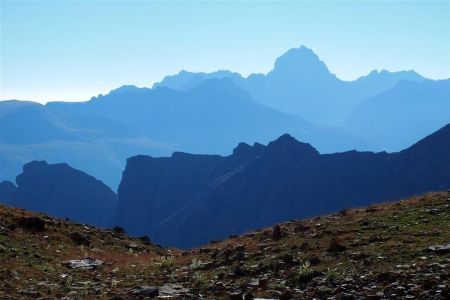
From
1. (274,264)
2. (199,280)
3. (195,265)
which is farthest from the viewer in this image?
(195,265)

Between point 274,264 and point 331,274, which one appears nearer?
point 331,274

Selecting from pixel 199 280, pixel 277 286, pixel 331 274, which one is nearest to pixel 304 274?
pixel 331 274

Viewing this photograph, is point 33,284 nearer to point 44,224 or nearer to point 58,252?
point 58,252

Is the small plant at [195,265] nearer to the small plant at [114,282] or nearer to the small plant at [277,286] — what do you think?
the small plant at [114,282]

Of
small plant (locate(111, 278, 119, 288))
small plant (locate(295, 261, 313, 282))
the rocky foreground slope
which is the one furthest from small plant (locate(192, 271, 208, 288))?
small plant (locate(295, 261, 313, 282))

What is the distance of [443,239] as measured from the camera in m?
17.9

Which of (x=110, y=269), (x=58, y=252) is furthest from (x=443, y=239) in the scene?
(x=58, y=252)

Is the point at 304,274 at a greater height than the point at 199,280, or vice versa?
the point at 304,274

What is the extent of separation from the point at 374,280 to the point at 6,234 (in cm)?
1955

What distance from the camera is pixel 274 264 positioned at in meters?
19.0

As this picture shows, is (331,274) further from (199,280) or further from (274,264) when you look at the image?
(199,280)

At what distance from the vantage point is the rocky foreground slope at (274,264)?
14.6m

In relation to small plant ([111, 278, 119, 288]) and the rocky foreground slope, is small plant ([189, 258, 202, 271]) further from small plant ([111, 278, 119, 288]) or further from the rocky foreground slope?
small plant ([111, 278, 119, 288])

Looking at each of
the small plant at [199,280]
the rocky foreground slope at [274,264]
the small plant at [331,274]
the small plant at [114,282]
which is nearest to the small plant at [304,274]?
the rocky foreground slope at [274,264]
